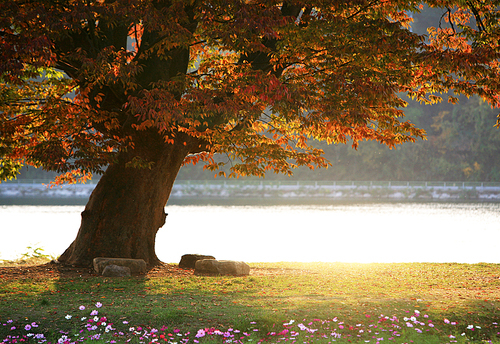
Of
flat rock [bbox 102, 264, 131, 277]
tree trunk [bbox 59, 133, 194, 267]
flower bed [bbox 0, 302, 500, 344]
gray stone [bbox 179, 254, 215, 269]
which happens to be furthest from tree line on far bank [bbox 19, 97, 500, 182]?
flower bed [bbox 0, 302, 500, 344]

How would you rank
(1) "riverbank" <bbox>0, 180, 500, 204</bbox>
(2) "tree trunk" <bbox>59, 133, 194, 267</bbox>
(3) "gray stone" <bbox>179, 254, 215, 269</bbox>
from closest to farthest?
(2) "tree trunk" <bbox>59, 133, 194, 267</bbox>, (3) "gray stone" <bbox>179, 254, 215, 269</bbox>, (1) "riverbank" <bbox>0, 180, 500, 204</bbox>

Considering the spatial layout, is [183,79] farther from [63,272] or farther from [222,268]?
[63,272]

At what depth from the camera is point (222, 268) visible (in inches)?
388

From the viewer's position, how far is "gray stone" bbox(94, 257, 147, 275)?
9.26m

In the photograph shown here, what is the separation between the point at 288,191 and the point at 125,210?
4365 cm

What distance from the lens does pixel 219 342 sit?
17.2 ft

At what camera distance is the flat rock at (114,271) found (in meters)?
9.05

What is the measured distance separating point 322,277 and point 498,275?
3790 mm

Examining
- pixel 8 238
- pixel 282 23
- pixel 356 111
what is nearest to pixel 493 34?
pixel 356 111

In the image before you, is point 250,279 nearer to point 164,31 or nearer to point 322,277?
point 322,277

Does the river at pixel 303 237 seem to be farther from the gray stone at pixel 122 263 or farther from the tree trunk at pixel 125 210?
the gray stone at pixel 122 263

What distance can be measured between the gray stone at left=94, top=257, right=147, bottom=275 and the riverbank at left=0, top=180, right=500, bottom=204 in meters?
42.0

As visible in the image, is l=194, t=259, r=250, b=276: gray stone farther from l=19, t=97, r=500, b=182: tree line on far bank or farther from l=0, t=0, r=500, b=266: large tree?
l=19, t=97, r=500, b=182: tree line on far bank

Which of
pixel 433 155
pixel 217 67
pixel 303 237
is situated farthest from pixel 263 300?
pixel 433 155
